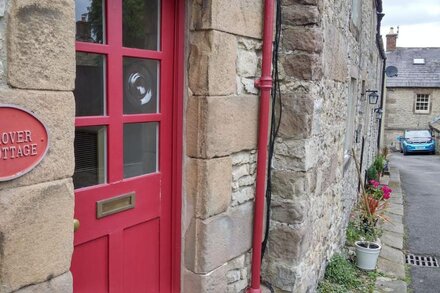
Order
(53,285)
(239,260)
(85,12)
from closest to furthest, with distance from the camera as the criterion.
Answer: (53,285), (85,12), (239,260)

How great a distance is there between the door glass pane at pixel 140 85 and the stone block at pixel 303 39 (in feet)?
4.13

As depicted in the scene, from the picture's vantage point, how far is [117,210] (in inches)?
98.7

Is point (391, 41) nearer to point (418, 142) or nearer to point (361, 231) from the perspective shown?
point (418, 142)

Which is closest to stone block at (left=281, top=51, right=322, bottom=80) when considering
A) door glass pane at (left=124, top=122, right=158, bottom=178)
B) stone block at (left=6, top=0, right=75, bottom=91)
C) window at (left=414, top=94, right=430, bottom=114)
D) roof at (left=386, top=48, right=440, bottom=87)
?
door glass pane at (left=124, top=122, right=158, bottom=178)

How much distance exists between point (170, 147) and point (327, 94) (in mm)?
2011

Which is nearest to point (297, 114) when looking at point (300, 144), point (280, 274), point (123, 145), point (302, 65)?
point (300, 144)

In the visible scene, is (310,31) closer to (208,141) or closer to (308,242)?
(208,141)

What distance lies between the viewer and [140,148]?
265 cm

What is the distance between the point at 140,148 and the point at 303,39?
1.61 metres

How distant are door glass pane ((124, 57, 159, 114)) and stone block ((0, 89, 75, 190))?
66 centimetres

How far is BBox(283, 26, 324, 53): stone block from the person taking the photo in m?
3.44

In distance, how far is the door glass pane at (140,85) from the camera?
8.23 ft

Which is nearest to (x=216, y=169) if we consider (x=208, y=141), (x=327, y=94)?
(x=208, y=141)

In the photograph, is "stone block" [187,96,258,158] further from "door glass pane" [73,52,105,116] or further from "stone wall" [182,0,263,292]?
"door glass pane" [73,52,105,116]
